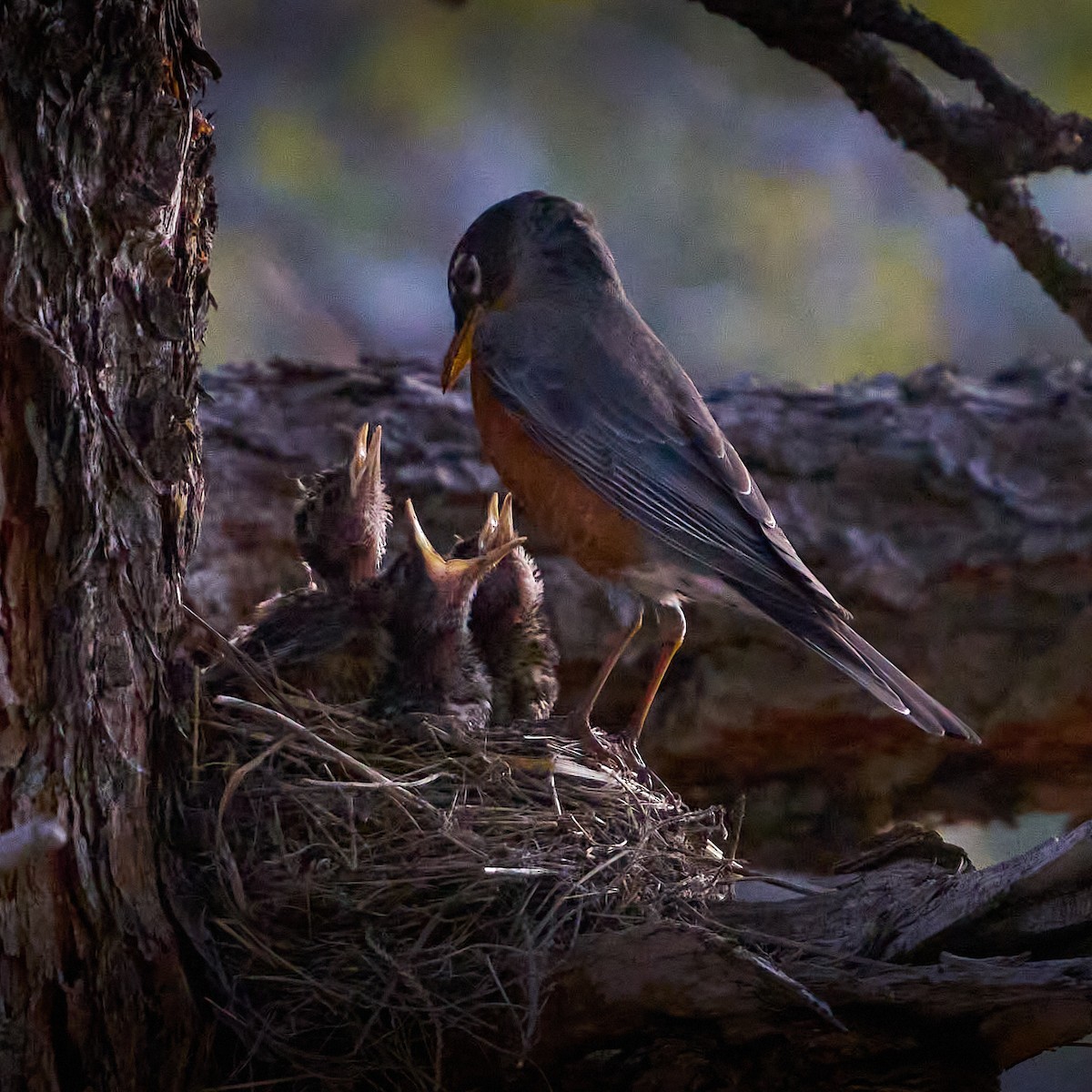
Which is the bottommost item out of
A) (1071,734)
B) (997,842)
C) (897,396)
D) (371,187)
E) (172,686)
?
(997,842)

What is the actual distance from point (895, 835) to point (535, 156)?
2447 millimetres

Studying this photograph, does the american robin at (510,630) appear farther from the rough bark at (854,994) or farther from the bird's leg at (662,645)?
the rough bark at (854,994)

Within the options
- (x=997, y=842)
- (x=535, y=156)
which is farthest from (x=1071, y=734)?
(x=535, y=156)

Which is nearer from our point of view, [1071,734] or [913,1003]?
[913,1003]

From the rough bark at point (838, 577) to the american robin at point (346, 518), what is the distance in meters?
0.42

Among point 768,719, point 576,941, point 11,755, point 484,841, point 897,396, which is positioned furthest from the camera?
point 897,396

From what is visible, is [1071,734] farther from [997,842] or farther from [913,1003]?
[913,1003]

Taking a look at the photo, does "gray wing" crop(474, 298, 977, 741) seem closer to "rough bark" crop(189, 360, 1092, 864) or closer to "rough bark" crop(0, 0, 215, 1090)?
"rough bark" crop(189, 360, 1092, 864)

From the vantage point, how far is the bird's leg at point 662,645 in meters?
2.65

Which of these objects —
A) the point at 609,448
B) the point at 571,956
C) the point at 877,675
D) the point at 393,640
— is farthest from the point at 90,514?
the point at 877,675

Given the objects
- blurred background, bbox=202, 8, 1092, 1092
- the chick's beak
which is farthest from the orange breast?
blurred background, bbox=202, 8, 1092, 1092

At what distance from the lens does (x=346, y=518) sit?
285 centimetres

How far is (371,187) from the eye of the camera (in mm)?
3742

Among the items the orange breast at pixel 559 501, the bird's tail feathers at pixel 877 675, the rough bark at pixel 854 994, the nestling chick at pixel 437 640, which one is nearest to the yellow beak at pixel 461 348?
the orange breast at pixel 559 501
